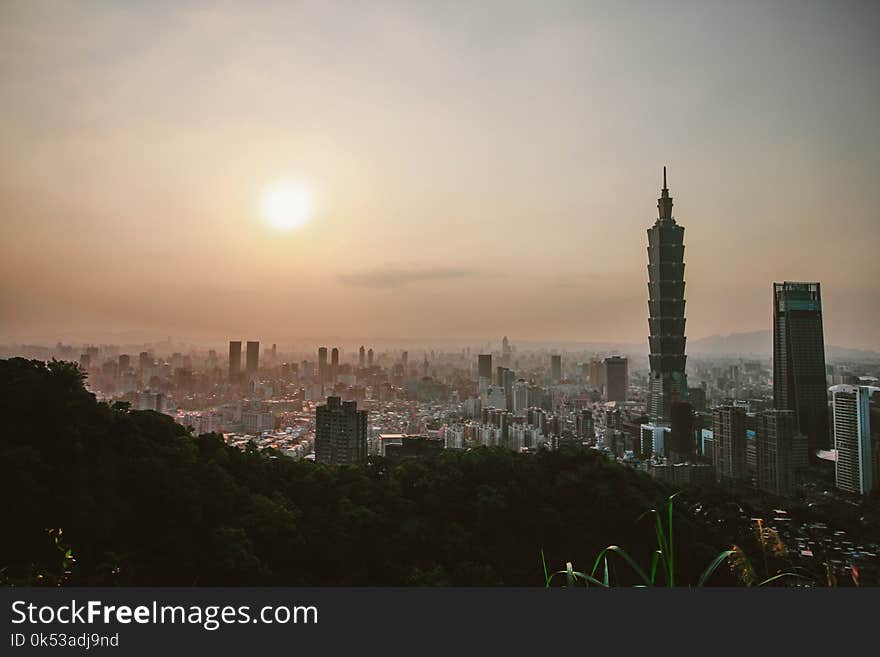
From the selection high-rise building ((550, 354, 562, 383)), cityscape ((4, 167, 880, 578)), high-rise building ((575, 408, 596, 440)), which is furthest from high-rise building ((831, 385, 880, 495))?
high-rise building ((550, 354, 562, 383))

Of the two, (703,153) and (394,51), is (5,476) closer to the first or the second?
(394,51)

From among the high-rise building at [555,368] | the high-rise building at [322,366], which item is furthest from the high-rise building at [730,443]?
the high-rise building at [322,366]

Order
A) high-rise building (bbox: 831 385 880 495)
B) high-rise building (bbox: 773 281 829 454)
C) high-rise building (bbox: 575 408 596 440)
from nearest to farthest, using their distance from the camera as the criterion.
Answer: high-rise building (bbox: 831 385 880 495) < high-rise building (bbox: 773 281 829 454) < high-rise building (bbox: 575 408 596 440)

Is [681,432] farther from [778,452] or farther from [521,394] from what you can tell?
[521,394]

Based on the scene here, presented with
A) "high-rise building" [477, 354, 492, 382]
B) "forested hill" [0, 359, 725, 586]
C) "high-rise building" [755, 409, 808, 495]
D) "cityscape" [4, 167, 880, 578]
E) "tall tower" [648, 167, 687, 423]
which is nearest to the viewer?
"forested hill" [0, 359, 725, 586]

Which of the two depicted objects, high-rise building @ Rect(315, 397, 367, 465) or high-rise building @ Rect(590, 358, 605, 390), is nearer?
high-rise building @ Rect(315, 397, 367, 465)

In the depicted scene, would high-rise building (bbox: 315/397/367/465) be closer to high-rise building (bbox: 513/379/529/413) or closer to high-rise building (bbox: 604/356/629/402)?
high-rise building (bbox: 513/379/529/413)
